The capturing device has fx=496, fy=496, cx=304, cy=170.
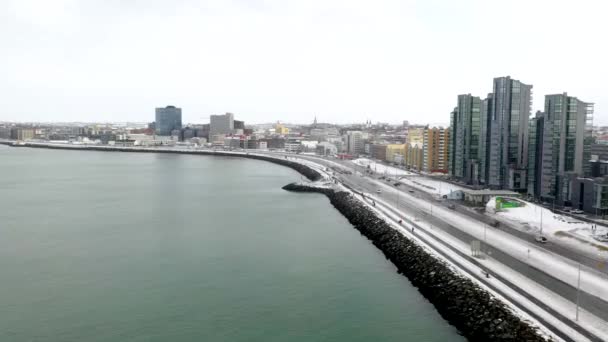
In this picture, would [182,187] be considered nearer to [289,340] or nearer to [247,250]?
[247,250]

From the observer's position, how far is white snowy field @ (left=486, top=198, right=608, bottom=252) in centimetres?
1398

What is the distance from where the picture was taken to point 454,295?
10.2 meters

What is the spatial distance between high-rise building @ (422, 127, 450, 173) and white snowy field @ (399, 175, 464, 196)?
3.56m

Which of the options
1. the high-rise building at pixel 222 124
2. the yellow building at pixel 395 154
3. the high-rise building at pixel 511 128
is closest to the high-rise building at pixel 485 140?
the high-rise building at pixel 511 128

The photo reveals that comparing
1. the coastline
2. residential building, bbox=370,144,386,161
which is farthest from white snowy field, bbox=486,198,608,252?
residential building, bbox=370,144,386,161

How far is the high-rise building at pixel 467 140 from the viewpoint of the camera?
28.6 meters

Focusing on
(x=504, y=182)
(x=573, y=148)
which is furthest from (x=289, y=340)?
(x=504, y=182)

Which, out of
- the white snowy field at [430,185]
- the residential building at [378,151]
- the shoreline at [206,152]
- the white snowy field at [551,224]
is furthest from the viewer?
the residential building at [378,151]

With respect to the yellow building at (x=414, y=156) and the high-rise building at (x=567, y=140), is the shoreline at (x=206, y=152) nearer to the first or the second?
the yellow building at (x=414, y=156)

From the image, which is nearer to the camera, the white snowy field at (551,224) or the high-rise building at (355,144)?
the white snowy field at (551,224)

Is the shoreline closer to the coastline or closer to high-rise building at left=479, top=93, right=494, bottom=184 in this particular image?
high-rise building at left=479, top=93, right=494, bottom=184

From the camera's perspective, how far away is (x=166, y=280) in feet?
40.3

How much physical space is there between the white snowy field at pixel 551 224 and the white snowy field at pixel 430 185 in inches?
→ 203

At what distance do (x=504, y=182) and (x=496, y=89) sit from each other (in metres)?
5.03
